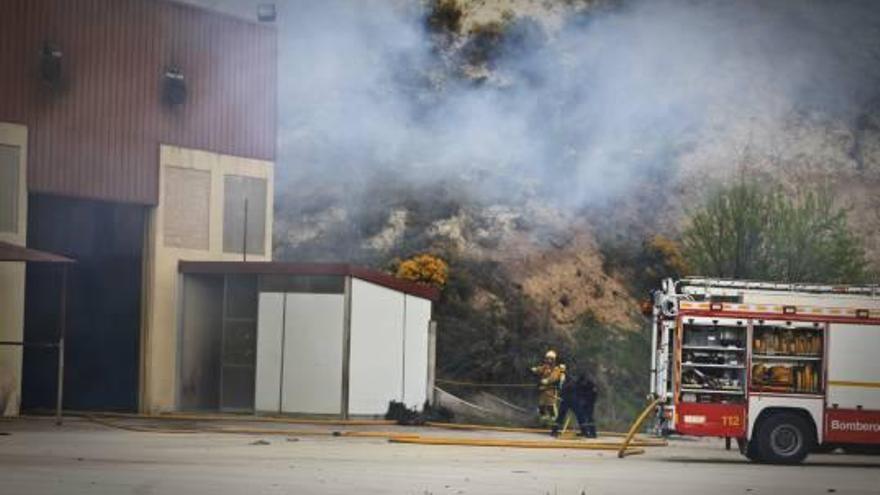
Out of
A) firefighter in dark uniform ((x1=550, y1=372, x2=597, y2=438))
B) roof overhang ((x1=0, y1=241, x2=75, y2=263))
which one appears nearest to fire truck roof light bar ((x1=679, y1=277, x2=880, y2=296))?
firefighter in dark uniform ((x1=550, y1=372, x2=597, y2=438))

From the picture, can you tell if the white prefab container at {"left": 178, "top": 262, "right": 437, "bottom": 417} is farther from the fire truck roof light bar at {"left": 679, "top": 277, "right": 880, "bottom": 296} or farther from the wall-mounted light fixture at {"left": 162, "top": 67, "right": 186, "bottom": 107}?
the fire truck roof light bar at {"left": 679, "top": 277, "right": 880, "bottom": 296}

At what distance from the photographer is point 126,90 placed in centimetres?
4772

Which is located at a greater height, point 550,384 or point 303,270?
point 303,270

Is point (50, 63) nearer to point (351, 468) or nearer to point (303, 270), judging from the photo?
point (303, 270)

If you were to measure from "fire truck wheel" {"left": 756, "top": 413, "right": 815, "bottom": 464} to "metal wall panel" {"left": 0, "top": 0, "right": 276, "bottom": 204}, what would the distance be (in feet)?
60.7

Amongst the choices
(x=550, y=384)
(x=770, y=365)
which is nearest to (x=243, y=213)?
(x=550, y=384)

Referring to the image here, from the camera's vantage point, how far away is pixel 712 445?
43.4m

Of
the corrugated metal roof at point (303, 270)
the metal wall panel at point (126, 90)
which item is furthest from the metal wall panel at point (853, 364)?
the metal wall panel at point (126, 90)

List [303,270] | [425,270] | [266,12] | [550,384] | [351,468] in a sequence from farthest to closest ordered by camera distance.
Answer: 1. [425,270]
2. [266,12]
3. [303,270]
4. [550,384]
5. [351,468]

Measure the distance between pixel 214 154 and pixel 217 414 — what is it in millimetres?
7317

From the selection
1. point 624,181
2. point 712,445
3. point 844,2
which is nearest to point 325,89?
point 624,181

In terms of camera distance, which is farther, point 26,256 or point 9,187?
point 9,187

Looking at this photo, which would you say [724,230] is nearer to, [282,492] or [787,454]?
[787,454]

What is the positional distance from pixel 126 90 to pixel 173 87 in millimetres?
1636
